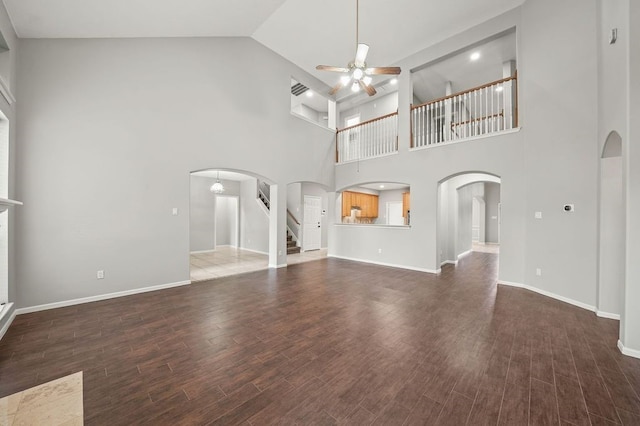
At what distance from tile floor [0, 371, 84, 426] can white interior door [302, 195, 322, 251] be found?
24.4ft

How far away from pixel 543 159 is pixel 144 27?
24.0ft

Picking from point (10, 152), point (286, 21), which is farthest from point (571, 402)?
point (286, 21)

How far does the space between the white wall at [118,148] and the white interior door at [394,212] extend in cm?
764

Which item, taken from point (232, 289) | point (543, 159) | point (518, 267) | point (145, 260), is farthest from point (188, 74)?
point (518, 267)

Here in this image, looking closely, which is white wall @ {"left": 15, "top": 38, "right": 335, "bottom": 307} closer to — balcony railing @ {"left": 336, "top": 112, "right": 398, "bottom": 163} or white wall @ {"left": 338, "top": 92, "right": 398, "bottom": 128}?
balcony railing @ {"left": 336, "top": 112, "right": 398, "bottom": 163}

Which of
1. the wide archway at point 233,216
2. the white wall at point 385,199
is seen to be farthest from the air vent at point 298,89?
the white wall at point 385,199

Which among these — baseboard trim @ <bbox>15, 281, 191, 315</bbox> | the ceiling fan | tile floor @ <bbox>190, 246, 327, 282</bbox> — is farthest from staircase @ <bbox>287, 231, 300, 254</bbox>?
the ceiling fan

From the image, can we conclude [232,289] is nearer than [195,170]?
Yes

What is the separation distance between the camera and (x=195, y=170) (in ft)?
16.1

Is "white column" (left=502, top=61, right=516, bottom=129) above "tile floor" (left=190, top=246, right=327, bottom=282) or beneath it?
above

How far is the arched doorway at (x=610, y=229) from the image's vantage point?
3254 mm

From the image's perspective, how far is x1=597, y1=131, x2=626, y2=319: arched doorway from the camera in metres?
3.25

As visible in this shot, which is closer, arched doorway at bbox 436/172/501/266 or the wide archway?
arched doorway at bbox 436/172/501/266

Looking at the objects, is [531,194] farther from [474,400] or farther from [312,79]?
[312,79]
